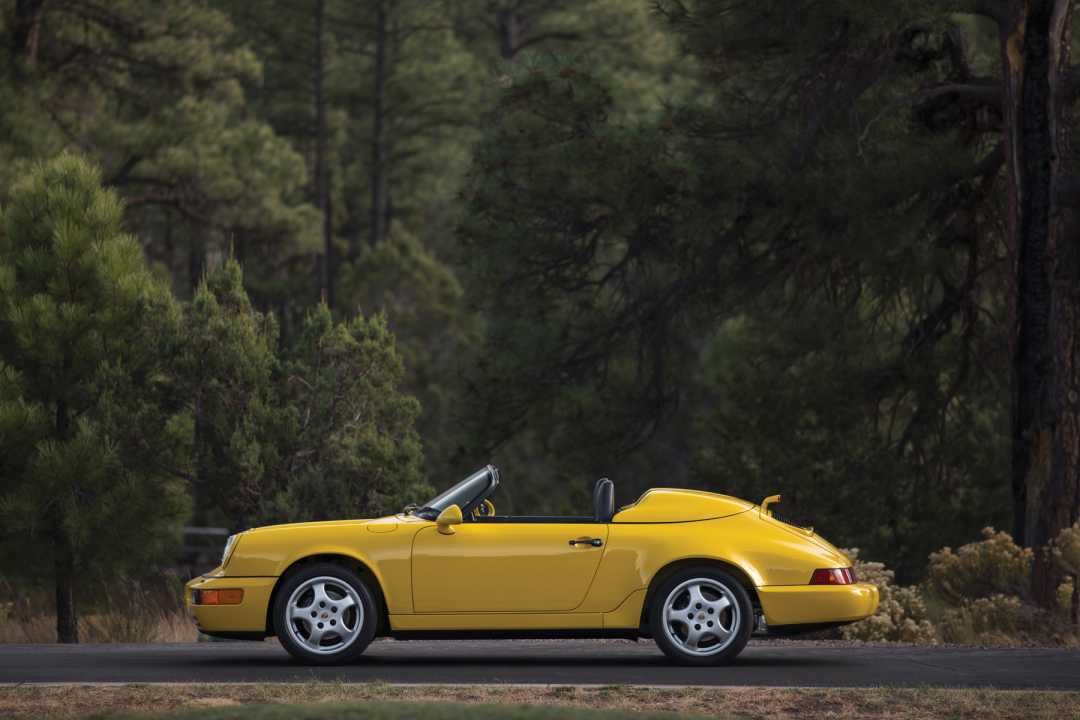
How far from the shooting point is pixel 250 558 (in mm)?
11625

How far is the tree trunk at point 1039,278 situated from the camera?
18.4 metres

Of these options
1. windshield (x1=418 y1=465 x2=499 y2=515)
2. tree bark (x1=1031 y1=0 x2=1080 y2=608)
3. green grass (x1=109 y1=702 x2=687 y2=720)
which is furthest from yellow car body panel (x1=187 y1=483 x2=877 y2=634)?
tree bark (x1=1031 y1=0 x2=1080 y2=608)

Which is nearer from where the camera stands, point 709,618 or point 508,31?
point 709,618

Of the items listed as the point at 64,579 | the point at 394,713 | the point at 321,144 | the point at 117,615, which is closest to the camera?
the point at 394,713

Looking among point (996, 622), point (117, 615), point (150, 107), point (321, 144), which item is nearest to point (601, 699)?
point (996, 622)

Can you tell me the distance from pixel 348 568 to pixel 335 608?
0.27 meters

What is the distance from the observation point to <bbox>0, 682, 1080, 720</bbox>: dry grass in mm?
9711

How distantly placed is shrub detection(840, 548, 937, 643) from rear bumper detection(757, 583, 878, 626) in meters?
3.41

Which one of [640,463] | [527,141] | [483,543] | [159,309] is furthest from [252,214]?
[483,543]

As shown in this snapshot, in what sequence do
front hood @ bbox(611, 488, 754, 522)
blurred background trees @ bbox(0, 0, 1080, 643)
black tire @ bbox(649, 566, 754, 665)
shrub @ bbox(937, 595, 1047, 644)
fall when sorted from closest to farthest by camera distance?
1. black tire @ bbox(649, 566, 754, 665)
2. front hood @ bbox(611, 488, 754, 522)
3. shrub @ bbox(937, 595, 1047, 644)
4. blurred background trees @ bbox(0, 0, 1080, 643)

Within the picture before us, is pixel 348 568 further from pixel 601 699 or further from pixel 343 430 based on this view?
pixel 343 430

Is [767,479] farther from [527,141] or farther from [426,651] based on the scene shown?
[426,651]

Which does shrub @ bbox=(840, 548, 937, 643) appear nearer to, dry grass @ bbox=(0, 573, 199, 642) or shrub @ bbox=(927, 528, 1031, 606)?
shrub @ bbox=(927, 528, 1031, 606)

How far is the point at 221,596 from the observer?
1162 cm
